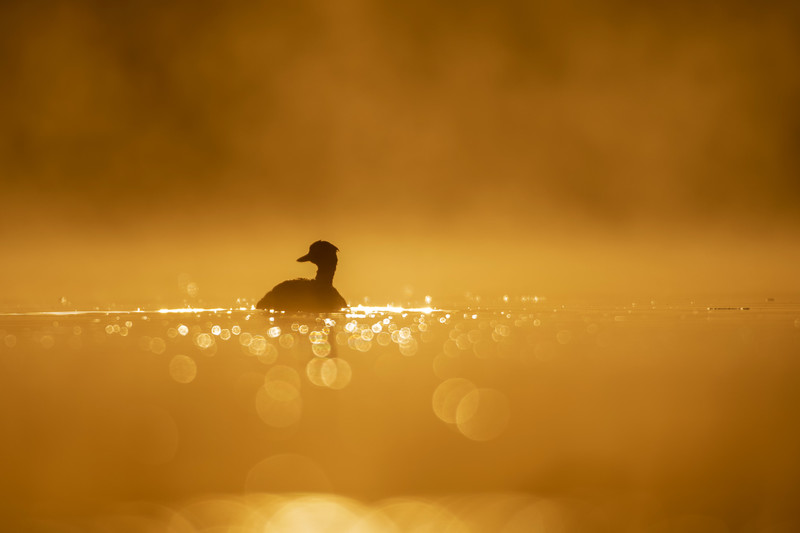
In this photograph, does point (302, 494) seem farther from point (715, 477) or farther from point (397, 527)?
point (715, 477)

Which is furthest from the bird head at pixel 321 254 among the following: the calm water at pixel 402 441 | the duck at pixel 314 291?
the calm water at pixel 402 441

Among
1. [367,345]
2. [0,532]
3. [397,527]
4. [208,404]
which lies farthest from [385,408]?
[367,345]

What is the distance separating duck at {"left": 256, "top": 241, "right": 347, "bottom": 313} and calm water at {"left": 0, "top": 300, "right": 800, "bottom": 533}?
3935cm

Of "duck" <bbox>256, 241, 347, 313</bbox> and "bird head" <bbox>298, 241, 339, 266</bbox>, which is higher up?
"bird head" <bbox>298, 241, 339, 266</bbox>

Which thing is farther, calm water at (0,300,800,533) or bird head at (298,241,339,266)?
bird head at (298,241,339,266)

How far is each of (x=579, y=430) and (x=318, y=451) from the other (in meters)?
4.59

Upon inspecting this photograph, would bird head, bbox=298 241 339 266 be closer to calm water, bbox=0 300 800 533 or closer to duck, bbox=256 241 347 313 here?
duck, bbox=256 241 347 313

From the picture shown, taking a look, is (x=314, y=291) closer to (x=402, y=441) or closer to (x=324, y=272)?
(x=324, y=272)

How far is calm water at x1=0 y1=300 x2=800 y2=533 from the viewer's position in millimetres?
9250

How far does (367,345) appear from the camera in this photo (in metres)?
33.4

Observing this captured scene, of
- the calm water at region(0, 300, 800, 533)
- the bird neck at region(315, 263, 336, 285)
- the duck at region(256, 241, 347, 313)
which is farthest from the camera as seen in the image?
the bird neck at region(315, 263, 336, 285)

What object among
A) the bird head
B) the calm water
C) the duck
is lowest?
the calm water

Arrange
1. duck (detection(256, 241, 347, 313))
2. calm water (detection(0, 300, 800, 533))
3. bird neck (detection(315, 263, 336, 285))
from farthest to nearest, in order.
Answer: bird neck (detection(315, 263, 336, 285)), duck (detection(256, 241, 347, 313)), calm water (detection(0, 300, 800, 533))

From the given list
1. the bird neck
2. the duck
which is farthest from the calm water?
the bird neck
